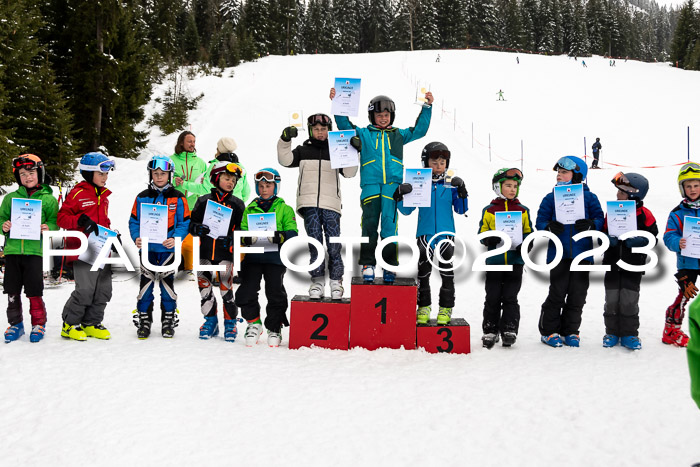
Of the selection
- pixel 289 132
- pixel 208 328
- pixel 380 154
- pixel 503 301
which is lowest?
pixel 208 328

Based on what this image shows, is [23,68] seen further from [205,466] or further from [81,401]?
[205,466]

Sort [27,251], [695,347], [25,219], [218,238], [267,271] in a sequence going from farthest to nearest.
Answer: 1. [218,238]
2. [267,271]
3. [27,251]
4. [25,219]
5. [695,347]

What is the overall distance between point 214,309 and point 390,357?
1.78 metres

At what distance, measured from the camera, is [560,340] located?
4.41m

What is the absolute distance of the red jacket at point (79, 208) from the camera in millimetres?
4453

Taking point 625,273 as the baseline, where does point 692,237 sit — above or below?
above

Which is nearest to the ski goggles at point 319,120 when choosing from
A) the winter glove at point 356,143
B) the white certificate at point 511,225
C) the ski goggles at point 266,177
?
the winter glove at point 356,143

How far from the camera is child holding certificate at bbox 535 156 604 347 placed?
4352 millimetres

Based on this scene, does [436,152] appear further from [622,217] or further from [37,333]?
[37,333]

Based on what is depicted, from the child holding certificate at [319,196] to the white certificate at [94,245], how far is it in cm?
173

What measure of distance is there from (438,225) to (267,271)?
162 cm

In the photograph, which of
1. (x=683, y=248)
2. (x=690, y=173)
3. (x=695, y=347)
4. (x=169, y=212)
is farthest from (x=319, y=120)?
(x=695, y=347)

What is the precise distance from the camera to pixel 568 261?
442 cm

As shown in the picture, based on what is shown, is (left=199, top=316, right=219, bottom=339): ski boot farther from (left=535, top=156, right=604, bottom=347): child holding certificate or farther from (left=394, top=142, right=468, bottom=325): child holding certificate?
(left=535, top=156, right=604, bottom=347): child holding certificate
